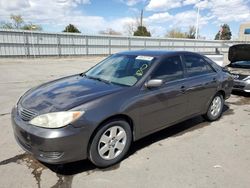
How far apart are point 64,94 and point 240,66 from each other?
689 cm

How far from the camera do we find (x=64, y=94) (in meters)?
3.22

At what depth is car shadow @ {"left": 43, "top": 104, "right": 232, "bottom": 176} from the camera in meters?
3.12

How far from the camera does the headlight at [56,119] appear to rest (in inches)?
107

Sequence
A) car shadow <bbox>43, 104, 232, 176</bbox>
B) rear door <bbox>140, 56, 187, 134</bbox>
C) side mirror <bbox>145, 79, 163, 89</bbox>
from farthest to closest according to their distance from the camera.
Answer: rear door <bbox>140, 56, 187, 134</bbox> → side mirror <bbox>145, 79, 163, 89</bbox> → car shadow <bbox>43, 104, 232, 176</bbox>

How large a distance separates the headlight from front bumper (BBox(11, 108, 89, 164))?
49 millimetres

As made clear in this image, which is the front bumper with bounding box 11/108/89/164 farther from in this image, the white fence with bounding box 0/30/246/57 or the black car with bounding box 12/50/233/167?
the white fence with bounding box 0/30/246/57

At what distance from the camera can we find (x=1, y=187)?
272cm

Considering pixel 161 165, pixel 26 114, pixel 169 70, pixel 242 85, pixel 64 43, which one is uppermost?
pixel 64 43

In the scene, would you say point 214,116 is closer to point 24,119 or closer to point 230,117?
point 230,117

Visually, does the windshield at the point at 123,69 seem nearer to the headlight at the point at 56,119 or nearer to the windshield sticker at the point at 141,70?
the windshield sticker at the point at 141,70

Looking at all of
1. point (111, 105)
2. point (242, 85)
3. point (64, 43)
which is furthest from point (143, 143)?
point (64, 43)

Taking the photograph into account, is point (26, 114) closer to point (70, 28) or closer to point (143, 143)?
point (143, 143)

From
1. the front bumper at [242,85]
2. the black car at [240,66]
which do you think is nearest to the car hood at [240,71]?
the black car at [240,66]

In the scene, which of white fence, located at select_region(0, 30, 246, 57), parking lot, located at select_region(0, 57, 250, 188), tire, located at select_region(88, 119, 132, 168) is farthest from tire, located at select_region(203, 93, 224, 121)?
white fence, located at select_region(0, 30, 246, 57)
